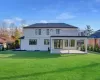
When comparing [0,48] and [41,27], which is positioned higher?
[41,27]

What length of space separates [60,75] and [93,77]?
1937 millimetres

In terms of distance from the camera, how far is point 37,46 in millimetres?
45781

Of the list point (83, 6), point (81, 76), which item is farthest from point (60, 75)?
point (83, 6)

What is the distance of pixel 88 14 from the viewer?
38.4 m

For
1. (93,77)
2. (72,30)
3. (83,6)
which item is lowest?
(93,77)

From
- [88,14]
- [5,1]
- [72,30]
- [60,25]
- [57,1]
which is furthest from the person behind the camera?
[60,25]

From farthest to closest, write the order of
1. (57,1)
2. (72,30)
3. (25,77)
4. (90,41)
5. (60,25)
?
(90,41)
(60,25)
(72,30)
(57,1)
(25,77)

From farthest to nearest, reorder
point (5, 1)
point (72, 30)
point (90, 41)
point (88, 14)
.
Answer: point (90, 41), point (72, 30), point (88, 14), point (5, 1)

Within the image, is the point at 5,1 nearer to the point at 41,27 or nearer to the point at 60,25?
the point at 41,27

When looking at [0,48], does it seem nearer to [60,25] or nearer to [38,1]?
[60,25]

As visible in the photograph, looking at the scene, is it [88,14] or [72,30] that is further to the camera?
[72,30]

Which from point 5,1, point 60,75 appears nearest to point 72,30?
point 5,1

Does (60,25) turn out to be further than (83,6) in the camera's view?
Yes

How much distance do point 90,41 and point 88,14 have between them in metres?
16.7
